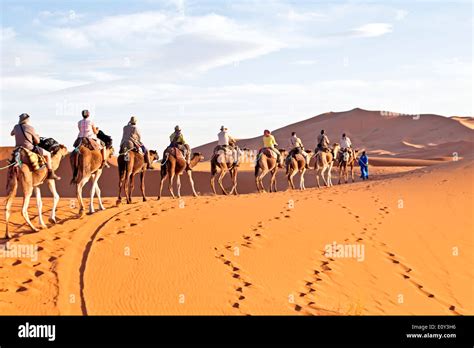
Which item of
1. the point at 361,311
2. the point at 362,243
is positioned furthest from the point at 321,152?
the point at 361,311

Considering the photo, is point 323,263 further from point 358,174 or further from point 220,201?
point 358,174

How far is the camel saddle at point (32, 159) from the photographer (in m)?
13.1

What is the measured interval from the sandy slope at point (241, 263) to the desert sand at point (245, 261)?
31mm

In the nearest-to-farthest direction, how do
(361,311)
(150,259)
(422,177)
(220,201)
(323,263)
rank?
(361,311), (150,259), (323,263), (220,201), (422,177)

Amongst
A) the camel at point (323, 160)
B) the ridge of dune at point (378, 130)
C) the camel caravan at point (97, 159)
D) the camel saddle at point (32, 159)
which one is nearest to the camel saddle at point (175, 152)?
the camel caravan at point (97, 159)

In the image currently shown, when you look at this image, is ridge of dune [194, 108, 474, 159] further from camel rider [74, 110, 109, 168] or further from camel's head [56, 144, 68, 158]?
camel's head [56, 144, 68, 158]

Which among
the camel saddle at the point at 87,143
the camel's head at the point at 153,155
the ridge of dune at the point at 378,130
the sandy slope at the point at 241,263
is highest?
the ridge of dune at the point at 378,130

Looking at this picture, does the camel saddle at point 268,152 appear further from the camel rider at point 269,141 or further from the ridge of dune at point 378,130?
the ridge of dune at point 378,130

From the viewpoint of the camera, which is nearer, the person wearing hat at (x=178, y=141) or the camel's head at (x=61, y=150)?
the camel's head at (x=61, y=150)

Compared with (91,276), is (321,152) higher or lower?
higher

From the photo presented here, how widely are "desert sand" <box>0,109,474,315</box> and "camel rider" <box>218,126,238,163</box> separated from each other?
16.2 ft

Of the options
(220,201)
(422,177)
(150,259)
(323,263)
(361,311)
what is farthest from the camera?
(422,177)

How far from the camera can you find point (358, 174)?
4281 cm

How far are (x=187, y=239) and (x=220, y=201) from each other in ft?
18.3
